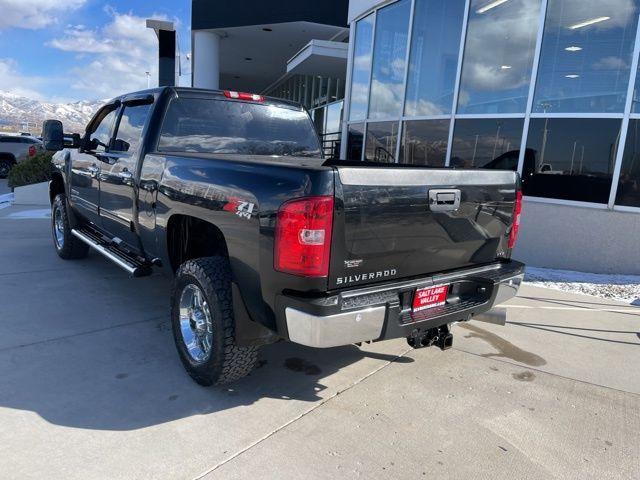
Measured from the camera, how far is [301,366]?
3645mm

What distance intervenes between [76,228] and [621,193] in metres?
7.05

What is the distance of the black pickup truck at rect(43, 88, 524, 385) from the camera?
8.30 ft

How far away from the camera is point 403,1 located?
9656 mm

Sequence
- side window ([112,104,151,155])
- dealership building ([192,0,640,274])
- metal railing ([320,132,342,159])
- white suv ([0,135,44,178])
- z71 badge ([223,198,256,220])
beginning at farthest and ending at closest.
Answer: white suv ([0,135,44,178]), metal railing ([320,132,342,159]), dealership building ([192,0,640,274]), side window ([112,104,151,155]), z71 badge ([223,198,256,220])

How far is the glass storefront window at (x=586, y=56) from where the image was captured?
6.66 meters

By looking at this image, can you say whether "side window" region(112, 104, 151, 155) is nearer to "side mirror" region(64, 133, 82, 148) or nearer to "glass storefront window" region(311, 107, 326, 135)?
"side mirror" region(64, 133, 82, 148)

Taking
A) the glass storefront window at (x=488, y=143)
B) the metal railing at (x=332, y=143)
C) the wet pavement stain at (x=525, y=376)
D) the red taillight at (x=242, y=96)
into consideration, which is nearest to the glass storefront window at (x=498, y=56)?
the glass storefront window at (x=488, y=143)

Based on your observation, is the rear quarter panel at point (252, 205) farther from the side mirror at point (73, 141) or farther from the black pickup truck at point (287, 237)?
the side mirror at point (73, 141)

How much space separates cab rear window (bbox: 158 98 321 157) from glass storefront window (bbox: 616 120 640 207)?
4.39 metres

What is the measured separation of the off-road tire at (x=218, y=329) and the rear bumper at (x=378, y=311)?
46cm

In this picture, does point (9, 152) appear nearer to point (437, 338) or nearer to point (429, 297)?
point (437, 338)

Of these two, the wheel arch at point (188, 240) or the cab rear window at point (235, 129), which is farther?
the cab rear window at point (235, 129)

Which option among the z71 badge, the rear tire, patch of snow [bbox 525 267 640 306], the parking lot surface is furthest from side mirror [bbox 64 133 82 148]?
the rear tire

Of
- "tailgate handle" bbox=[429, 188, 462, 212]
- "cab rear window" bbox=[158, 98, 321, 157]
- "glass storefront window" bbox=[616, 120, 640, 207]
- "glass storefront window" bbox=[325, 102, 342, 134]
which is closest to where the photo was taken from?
"tailgate handle" bbox=[429, 188, 462, 212]
